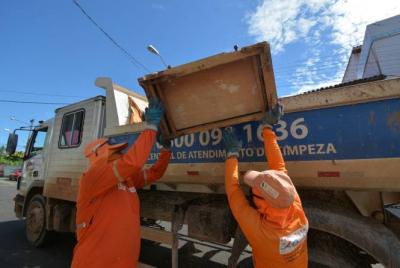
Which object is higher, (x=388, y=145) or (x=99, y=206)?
(x=388, y=145)

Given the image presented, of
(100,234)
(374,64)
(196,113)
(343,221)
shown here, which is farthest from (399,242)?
(374,64)

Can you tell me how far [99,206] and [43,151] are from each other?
4.05m

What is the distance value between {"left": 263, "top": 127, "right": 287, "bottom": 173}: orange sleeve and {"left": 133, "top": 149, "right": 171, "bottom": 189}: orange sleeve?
120 cm

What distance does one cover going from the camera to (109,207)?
2.51 m

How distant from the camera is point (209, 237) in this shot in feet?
10.3

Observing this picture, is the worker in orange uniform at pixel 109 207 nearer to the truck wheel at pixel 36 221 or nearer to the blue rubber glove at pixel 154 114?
the blue rubber glove at pixel 154 114

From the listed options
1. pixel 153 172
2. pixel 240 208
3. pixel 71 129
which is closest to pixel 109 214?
pixel 153 172

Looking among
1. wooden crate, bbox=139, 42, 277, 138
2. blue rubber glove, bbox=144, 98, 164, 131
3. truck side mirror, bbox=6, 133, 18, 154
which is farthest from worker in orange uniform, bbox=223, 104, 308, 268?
truck side mirror, bbox=6, 133, 18, 154

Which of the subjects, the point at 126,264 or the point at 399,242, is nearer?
the point at 399,242

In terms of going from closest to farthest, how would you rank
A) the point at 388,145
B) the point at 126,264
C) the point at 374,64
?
the point at 388,145 → the point at 126,264 → the point at 374,64

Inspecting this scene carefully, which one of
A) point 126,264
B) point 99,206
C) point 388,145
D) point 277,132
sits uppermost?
point 277,132

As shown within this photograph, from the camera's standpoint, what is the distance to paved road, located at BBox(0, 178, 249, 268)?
4824mm

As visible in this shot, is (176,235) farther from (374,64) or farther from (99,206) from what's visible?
(374,64)

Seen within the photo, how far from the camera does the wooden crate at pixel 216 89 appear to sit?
2.38 m
